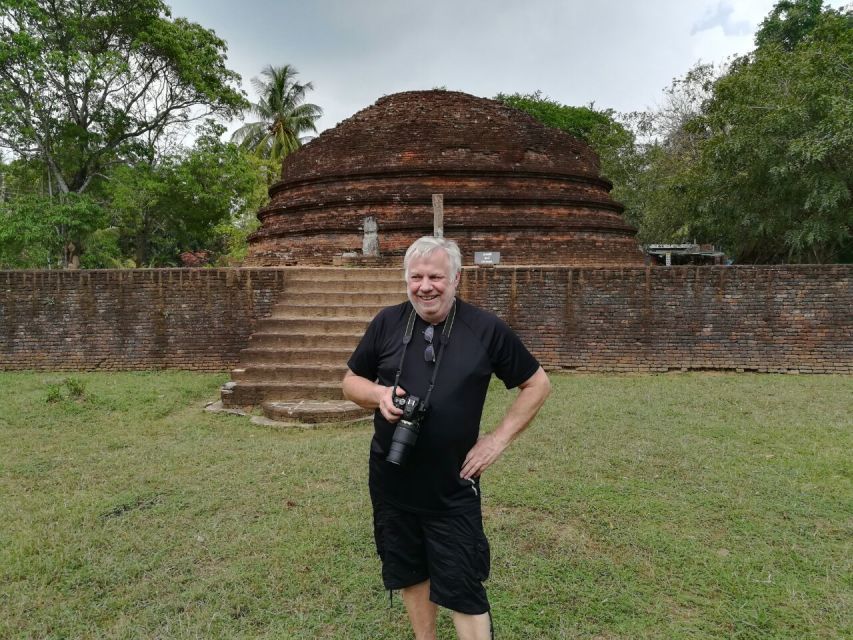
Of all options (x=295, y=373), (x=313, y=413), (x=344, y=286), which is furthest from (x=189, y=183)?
(x=313, y=413)

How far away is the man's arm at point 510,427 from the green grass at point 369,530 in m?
0.86

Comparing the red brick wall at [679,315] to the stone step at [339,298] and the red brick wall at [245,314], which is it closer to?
the red brick wall at [245,314]

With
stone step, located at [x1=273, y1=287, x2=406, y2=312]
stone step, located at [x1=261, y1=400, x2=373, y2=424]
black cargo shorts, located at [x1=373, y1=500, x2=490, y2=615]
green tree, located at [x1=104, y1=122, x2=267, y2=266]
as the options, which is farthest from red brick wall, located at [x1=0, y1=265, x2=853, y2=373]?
black cargo shorts, located at [x1=373, y1=500, x2=490, y2=615]

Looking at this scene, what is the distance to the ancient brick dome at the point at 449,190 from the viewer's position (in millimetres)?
11023

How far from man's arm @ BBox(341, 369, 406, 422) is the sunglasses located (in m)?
0.13

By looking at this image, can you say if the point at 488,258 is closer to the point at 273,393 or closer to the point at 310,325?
the point at 310,325

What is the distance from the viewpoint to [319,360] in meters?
6.34

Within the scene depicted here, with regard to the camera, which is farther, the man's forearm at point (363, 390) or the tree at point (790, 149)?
the tree at point (790, 149)

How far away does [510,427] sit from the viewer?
181 cm

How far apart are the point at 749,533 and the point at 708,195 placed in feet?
37.1

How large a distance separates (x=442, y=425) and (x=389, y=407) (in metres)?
0.17

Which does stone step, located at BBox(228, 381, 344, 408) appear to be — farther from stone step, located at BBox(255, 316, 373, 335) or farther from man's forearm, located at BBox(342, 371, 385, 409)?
man's forearm, located at BBox(342, 371, 385, 409)

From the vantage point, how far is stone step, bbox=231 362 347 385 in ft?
19.8

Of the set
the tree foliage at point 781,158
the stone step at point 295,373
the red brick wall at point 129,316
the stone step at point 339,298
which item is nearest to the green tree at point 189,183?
the red brick wall at point 129,316
